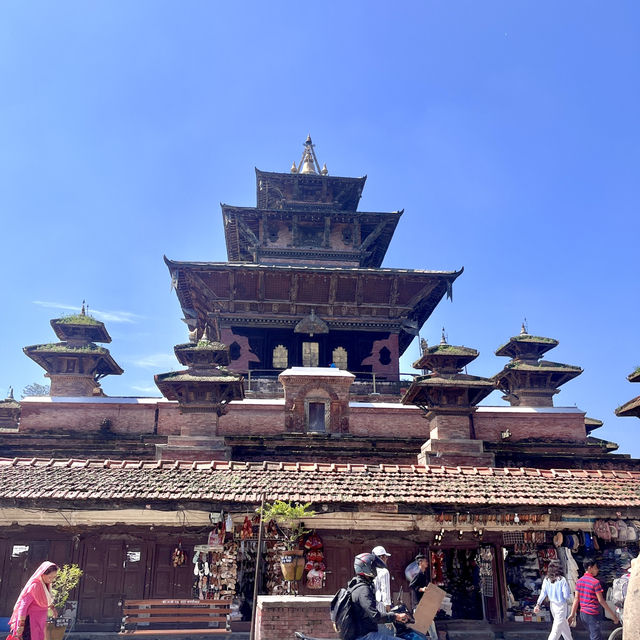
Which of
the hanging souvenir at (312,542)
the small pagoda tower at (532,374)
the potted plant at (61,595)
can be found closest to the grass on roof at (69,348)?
the potted plant at (61,595)

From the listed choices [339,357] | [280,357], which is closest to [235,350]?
[280,357]

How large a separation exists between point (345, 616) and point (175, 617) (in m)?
7.30

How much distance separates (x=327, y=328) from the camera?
78.8 ft

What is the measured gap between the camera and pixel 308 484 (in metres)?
11.3

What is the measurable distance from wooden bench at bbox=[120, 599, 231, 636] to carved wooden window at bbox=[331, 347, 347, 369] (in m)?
13.7

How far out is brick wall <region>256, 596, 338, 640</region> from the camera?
7.56 metres

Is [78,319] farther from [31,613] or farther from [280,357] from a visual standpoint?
[31,613]

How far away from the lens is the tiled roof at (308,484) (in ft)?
35.2

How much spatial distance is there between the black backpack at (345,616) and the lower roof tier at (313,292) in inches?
728

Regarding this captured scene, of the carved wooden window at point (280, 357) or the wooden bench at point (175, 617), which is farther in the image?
the carved wooden window at point (280, 357)

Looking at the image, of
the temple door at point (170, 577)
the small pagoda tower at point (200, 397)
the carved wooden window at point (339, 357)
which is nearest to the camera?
the temple door at point (170, 577)

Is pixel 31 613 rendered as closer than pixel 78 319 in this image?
Yes

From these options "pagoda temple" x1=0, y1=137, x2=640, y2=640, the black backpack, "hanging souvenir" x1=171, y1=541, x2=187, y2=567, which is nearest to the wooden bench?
"pagoda temple" x1=0, y1=137, x2=640, y2=640

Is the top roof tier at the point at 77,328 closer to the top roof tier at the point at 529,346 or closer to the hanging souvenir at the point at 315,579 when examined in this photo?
the hanging souvenir at the point at 315,579
